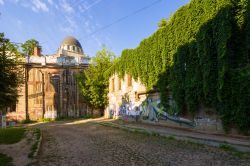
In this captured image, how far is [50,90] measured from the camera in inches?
1505

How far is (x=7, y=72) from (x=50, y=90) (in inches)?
1102

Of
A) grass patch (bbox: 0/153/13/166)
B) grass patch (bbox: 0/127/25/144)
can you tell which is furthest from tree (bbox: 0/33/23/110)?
grass patch (bbox: 0/127/25/144)

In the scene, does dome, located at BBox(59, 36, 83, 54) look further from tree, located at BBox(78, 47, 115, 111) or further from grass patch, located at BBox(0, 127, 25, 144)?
grass patch, located at BBox(0, 127, 25, 144)

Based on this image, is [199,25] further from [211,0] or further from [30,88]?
[30,88]

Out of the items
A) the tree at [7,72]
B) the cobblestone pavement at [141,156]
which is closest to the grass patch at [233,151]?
the cobblestone pavement at [141,156]

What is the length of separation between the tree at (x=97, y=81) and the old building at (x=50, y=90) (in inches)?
95.7

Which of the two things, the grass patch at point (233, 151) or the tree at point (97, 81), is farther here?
the tree at point (97, 81)

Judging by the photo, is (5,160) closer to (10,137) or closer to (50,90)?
(10,137)

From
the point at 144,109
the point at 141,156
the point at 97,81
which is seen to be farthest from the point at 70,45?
the point at 141,156

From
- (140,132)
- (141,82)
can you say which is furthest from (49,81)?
(140,132)

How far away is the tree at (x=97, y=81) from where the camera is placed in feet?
117

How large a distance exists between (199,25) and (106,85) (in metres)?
21.9

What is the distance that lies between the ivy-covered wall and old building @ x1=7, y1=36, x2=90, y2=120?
75.1 ft

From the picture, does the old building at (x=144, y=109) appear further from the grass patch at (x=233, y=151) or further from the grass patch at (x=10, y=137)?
the grass patch at (x=10, y=137)
